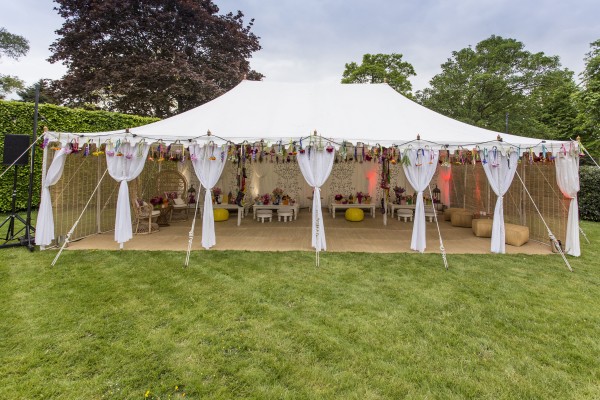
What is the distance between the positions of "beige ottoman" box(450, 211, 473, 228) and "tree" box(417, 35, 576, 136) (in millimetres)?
9628

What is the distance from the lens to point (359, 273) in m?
4.00

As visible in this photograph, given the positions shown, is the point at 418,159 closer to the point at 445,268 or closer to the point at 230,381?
the point at 445,268

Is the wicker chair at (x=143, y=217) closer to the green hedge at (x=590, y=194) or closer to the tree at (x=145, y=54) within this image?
the tree at (x=145, y=54)

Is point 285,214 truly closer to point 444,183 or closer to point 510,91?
point 444,183

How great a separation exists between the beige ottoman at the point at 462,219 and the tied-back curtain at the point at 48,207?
8.40 meters

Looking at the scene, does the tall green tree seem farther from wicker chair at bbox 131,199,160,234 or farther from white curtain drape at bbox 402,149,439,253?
wicker chair at bbox 131,199,160,234

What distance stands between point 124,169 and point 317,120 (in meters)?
3.59

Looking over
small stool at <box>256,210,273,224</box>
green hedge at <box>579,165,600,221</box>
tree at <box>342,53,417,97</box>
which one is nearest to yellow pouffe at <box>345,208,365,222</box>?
small stool at <box>256,210,273,224</box>

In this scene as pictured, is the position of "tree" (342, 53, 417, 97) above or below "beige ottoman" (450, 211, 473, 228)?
above

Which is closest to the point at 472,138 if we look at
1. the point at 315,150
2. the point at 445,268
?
the point at 445,268

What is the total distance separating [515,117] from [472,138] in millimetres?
12929

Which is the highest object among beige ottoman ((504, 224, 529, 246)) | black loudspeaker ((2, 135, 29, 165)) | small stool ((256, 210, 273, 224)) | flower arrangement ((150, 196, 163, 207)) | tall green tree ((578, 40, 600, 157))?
tall green tree ((578, 40, 600, 157))

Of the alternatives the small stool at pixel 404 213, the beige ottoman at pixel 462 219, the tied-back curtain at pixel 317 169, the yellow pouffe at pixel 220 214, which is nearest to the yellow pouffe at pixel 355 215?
the small stool at pixel 404 213

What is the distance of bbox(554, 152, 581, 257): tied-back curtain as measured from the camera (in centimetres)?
493
